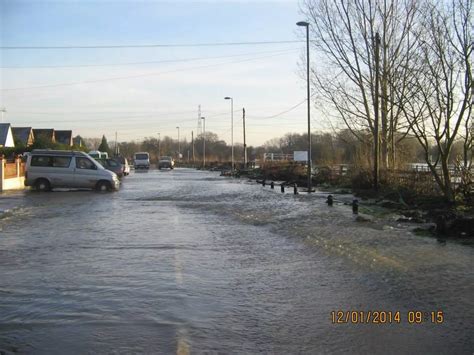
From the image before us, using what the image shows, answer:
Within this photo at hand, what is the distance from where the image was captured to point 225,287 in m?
7.62

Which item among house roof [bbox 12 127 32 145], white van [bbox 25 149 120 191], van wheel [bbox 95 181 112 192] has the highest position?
house roof [bbox 12 127 32 145]

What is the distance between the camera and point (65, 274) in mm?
8414

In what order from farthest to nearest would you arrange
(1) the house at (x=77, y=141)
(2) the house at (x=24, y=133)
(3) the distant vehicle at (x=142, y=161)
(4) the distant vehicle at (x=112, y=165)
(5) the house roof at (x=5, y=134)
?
(1) the house at (x=77, y=141) < (2) the house at (x=24, y=133) < (3) the distant vehicle at (x=142, y=161) < (5) the house roof at (x=5, y=134) < (4) the distant vehicle at (x=112, y=165)

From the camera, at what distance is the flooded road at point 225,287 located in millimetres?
5398

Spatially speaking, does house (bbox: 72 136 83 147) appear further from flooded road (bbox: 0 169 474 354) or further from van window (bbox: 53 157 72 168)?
flooded road (bbox: 0 169 474 354)

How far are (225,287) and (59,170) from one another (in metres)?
21.9

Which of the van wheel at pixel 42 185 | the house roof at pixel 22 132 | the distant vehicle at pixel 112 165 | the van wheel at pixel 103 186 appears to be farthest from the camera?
the house roof at pixel 22 132


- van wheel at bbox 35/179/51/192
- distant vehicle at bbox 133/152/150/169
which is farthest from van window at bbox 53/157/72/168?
distant vehicle at bbox 133/152/150/169

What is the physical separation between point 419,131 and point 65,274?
15.3 meters

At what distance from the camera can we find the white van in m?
27.6

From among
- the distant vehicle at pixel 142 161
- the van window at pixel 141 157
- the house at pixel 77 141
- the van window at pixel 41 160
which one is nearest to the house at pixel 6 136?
the distant vehicle at pixel 142 161

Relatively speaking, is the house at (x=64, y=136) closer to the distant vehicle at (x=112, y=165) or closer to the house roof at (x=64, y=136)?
the house roof at (x=64, y=136)

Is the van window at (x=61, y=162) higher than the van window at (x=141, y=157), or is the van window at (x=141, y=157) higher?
the van window at (x=141, y=157)

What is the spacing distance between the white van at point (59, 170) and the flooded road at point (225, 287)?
1288 cm
